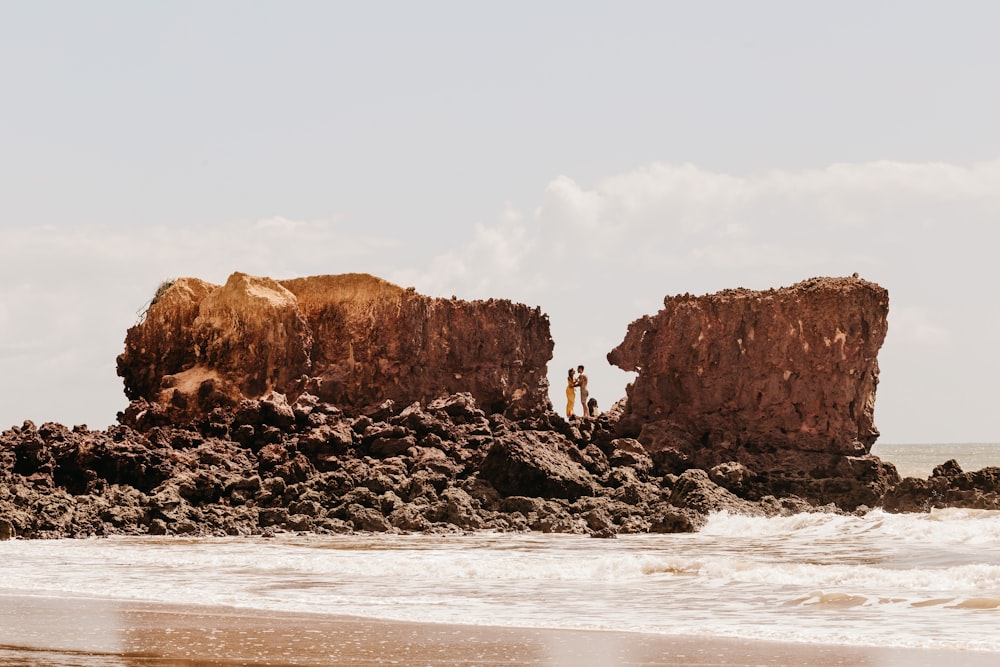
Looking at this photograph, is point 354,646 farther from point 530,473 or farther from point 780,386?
point 780,386

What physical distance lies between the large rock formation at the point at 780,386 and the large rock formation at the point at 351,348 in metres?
3.37

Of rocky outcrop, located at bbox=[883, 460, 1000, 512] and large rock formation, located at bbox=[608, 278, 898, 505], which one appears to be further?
large rock formation, located at bbox=[608, 278, 898, 505]

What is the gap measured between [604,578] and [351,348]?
46.4 ft

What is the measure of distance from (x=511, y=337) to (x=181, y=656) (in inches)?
752

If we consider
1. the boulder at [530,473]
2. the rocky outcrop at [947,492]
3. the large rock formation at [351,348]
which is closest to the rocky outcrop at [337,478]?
the boulder at [530,473]

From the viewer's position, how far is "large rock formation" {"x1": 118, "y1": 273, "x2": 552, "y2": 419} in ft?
88.1

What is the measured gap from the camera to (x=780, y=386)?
25.2 metres

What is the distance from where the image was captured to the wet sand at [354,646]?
8398 millimetres

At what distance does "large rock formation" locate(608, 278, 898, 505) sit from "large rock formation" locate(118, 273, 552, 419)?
11.1 ft

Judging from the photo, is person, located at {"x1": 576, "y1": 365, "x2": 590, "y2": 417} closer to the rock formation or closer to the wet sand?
the rock formation

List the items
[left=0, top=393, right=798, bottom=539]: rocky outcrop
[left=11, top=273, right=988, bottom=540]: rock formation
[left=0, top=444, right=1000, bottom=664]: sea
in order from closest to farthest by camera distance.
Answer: [left=0, top=444, right=1000, bottom=664]: sea → [left=0, top=393, right=798, bottom=539]: rocky outcrop → [left=11, top=273, right=988, bottom=540]: rock formation

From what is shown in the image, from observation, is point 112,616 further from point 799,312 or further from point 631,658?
point 799,312

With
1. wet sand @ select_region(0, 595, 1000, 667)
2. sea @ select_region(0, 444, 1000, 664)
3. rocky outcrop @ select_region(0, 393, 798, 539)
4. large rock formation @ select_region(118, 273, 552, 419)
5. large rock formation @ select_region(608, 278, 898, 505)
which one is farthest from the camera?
large rock formation @ select_region(118, 273, 552, 419)

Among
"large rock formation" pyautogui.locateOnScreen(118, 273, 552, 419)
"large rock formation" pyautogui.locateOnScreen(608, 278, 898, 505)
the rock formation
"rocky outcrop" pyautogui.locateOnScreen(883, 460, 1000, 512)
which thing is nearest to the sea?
"rocky outcrop" pyautogui.locateOnScreen(883, 460, 1000, 512)
